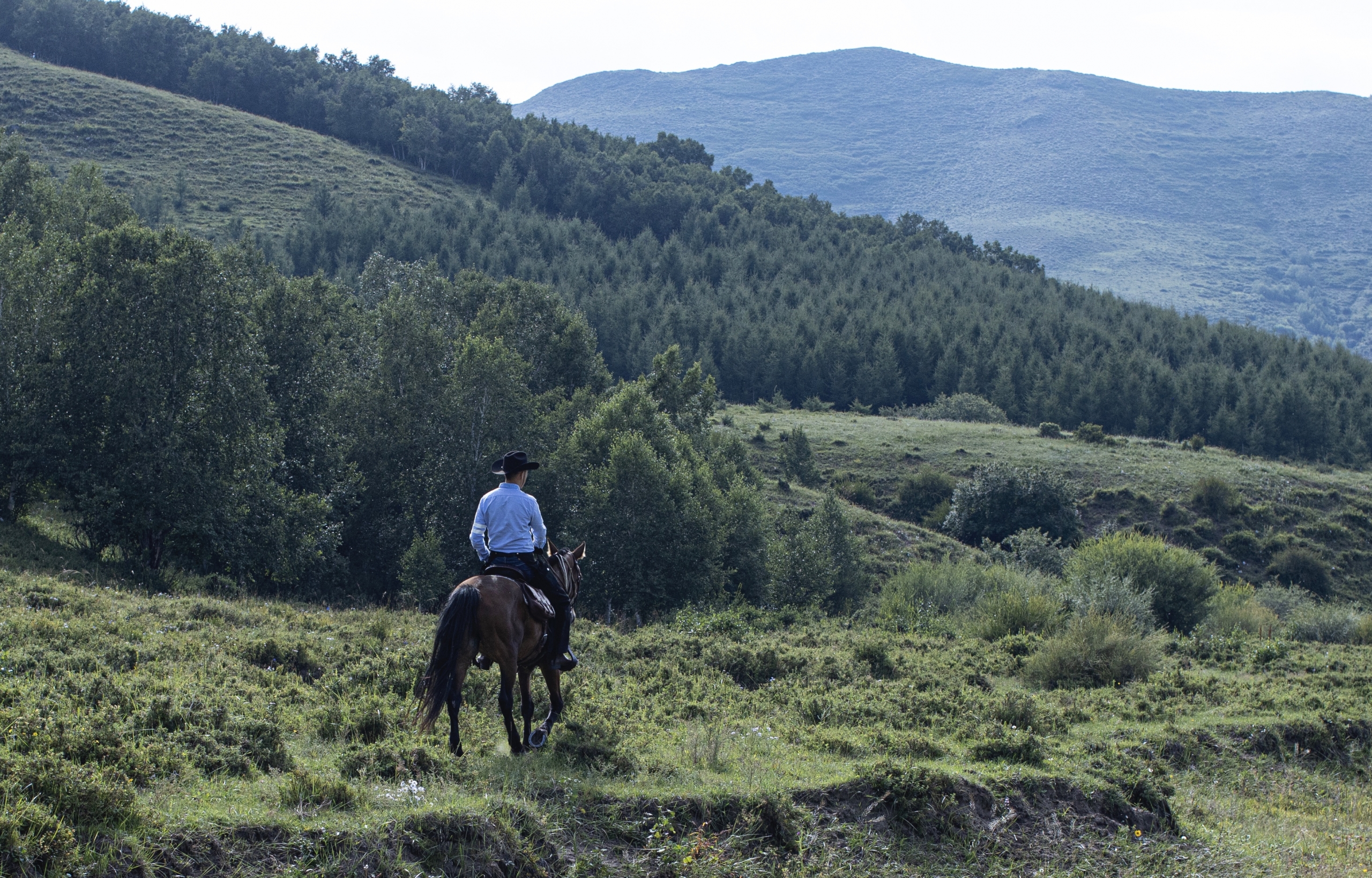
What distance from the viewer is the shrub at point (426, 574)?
29.0 metres

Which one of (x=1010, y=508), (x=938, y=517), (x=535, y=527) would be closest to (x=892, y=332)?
(x=938, y=517)

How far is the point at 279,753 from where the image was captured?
9109 millimetres

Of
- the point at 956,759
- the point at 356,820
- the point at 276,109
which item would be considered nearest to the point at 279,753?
the point at 356,820

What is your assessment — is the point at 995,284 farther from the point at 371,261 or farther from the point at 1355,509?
the point at 371,261

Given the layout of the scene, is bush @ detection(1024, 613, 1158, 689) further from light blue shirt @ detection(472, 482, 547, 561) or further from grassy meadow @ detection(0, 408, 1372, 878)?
light blue shirt @ detection(472, 482, 547, 561)

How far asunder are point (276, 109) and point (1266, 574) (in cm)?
13783

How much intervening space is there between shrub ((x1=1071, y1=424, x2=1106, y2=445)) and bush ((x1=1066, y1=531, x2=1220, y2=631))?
152 feet

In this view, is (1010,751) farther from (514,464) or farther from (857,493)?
(857,493)

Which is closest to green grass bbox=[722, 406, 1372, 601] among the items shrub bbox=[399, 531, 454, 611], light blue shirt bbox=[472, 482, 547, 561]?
shrub bbox=[399, 531, 454, 611]

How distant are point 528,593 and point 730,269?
12650cm

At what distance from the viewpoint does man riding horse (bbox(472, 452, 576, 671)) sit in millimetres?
10000

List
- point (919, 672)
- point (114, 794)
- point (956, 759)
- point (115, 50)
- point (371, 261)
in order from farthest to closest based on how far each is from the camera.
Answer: point (115, 50) < point (371, 261) < point (919, 672) < point (956, 759) < point (114, 794)

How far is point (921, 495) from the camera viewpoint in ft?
218

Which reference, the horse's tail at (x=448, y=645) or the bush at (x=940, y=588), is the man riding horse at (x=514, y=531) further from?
the bush at (x=940, y=588)
